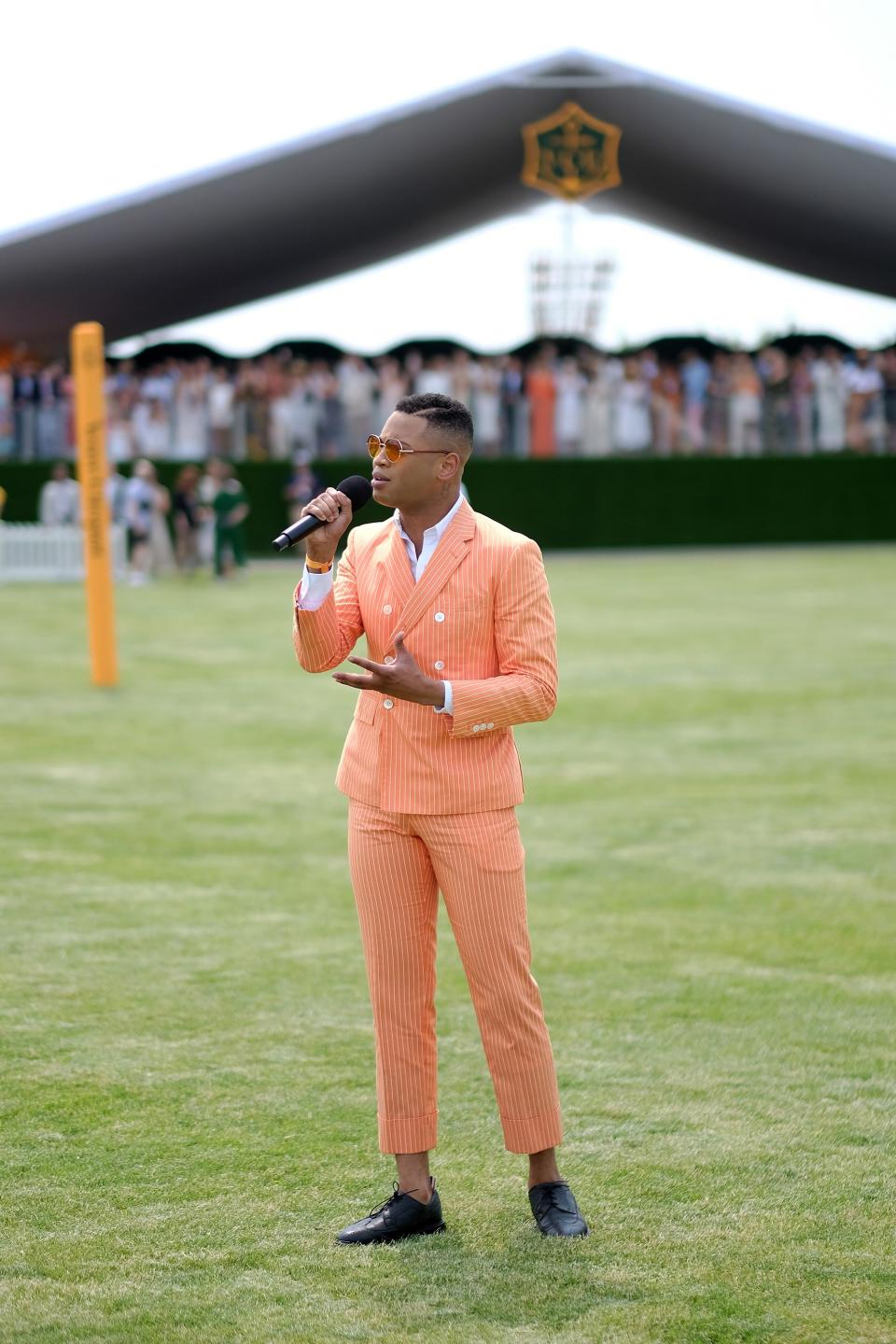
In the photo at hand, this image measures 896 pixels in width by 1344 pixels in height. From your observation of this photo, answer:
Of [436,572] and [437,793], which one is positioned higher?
[436,572]

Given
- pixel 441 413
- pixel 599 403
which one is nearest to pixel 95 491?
pixel 441 413

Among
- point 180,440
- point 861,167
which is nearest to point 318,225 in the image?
point 180,440

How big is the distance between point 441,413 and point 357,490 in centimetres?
29

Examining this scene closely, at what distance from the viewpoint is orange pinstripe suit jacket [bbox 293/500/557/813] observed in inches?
169

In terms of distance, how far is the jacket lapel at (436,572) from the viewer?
170 inches

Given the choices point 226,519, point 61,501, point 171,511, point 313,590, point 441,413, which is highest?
point 61,501

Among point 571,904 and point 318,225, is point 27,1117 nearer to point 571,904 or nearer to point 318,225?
point 571,904

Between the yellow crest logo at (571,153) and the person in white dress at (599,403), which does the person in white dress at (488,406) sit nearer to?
the person in white dress at (599,403)

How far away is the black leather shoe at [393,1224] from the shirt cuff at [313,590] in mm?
1511

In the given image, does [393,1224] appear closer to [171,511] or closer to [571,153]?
[171,511]

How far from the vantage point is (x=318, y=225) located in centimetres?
3372

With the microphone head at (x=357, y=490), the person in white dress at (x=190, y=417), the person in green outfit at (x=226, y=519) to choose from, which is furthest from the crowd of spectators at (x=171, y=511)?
the microphone head at (x=357, y=490)

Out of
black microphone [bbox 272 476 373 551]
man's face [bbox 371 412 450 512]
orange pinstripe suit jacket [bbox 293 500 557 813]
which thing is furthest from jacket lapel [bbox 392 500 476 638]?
black microphone [bbox 272 476 373 551]

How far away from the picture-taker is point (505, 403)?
31922 mm
